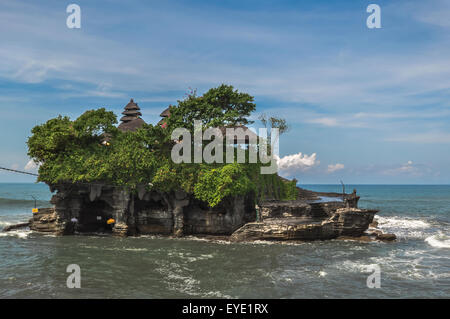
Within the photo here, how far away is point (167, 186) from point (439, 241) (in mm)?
25454

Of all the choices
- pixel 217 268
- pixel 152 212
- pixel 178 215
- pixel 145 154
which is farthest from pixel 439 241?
pixel 145 154

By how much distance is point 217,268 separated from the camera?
2012cm

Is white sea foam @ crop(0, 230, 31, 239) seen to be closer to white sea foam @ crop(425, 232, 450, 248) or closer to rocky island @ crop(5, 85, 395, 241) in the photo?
rocky island @ crop(5, 85, 395, 241)

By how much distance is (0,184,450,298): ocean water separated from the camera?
16.3 meters

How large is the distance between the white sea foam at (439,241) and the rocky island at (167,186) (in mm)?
5135

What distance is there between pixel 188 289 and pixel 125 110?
133ft

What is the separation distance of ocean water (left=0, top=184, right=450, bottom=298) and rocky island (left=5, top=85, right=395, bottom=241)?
1.95 meters

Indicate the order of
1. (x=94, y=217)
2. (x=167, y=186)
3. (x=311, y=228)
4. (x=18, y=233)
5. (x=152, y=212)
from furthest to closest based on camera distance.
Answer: (x=94, y=217) → (x=18, y=233) → (x=152, y=212) → (x=167, y=186) → (x=311, y=228)

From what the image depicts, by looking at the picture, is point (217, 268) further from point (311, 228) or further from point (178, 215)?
point (178, 215)

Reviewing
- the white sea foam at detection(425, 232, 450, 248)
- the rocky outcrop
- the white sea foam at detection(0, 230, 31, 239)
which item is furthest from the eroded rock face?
the white sea foam at detection(425, 232, 450, 248)

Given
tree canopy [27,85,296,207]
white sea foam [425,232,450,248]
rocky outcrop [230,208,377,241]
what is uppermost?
tree canopy [27,85,296,207]

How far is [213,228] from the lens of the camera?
30312mm

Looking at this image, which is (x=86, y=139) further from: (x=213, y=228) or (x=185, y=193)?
(x=213, y=228)
